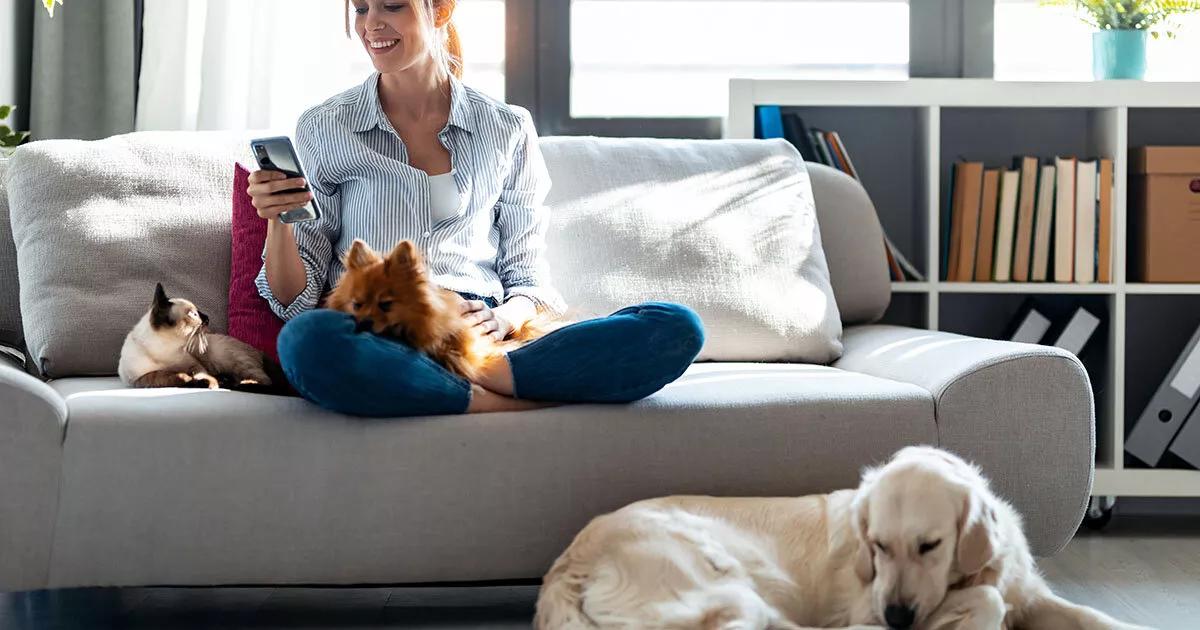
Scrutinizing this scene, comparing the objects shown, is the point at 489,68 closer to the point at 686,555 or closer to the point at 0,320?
the point at 0,320

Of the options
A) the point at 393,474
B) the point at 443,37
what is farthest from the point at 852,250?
the point at 393,474

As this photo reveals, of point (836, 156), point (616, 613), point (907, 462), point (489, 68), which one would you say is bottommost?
point (616, 613)

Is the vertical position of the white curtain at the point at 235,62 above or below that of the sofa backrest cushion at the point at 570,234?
above

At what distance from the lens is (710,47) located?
359cm

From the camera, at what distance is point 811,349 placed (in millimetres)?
2602

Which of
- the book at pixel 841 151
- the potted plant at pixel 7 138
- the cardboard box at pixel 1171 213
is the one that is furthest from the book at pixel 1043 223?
the potted plant at pixel 7 138

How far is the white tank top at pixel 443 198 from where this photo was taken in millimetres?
2408

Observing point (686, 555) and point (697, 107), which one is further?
point (697, 107)

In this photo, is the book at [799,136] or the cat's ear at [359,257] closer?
the cat's ear at [359,257]

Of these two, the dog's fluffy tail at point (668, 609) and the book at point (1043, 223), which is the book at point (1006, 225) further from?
the dog's fluffy tail at point (668, 609)

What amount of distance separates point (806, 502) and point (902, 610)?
30 centimetres

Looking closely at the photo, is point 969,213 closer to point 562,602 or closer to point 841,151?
point 841,151

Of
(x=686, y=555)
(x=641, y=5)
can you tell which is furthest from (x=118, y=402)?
(x=641, y=5)

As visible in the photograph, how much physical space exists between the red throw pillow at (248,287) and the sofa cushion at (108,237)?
0.07 meters
